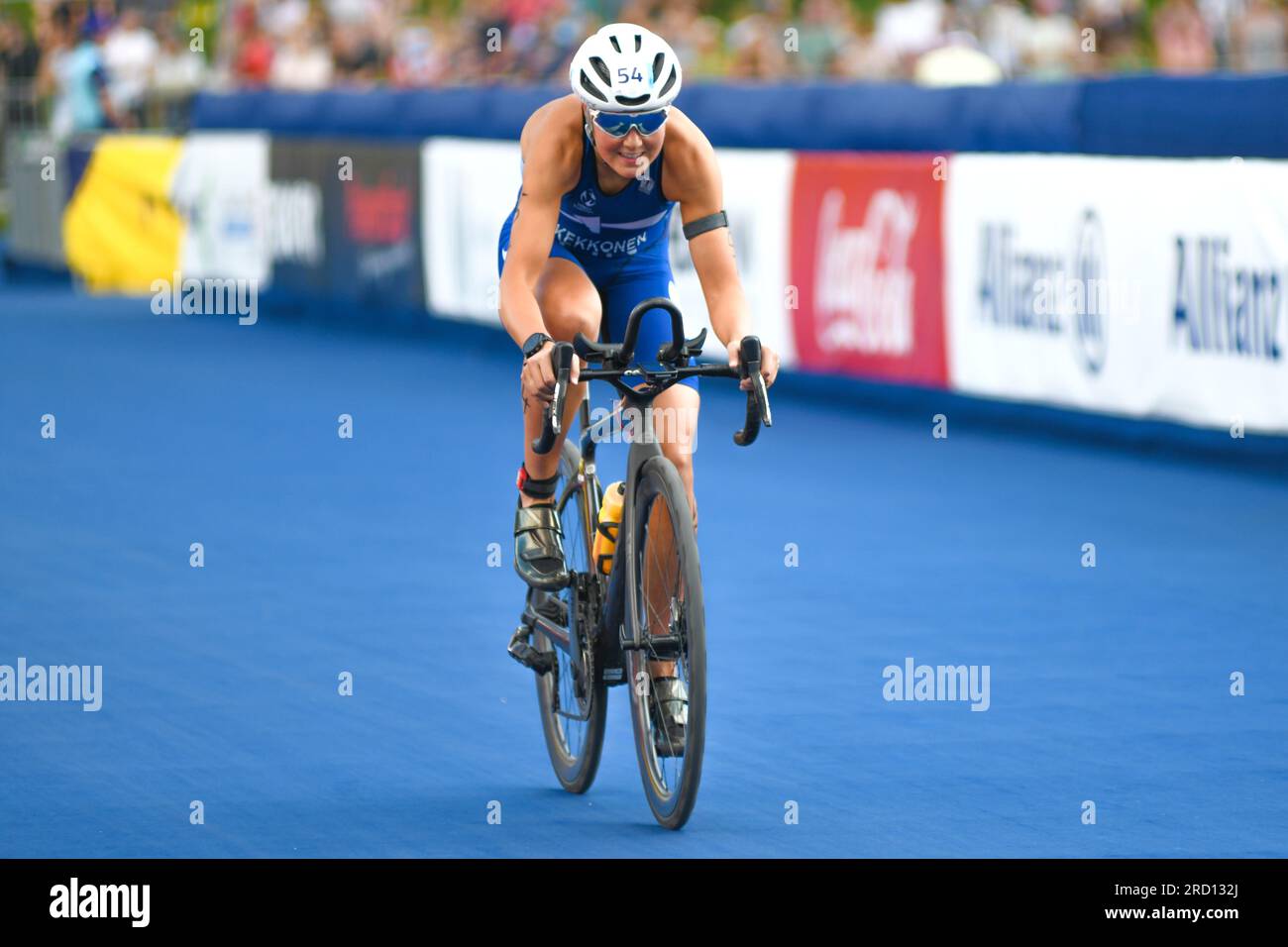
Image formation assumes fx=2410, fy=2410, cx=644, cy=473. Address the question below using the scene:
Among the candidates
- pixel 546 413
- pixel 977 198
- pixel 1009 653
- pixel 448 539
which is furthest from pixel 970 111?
pixel 546 413

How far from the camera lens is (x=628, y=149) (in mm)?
5703

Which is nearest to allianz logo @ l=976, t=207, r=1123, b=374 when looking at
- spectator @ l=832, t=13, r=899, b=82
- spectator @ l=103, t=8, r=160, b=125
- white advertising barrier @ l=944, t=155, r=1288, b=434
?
white advertising barrier @ l=944, t=155, r=1288, b=434

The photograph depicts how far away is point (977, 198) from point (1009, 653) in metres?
5.88

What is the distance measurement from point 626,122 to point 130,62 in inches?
883

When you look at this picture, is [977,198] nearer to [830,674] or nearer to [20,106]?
[830,674]

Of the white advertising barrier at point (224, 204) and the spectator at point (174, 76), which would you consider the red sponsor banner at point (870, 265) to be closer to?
the white advertising barrier at point (224, 204)

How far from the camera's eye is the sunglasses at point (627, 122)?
5617 mm

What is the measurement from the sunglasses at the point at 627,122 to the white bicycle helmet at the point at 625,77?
0.03 meters

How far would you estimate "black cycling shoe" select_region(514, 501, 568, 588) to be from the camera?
6141 mm

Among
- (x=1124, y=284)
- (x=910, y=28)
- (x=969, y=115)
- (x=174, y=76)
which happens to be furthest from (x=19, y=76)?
(x=1124, y=284)

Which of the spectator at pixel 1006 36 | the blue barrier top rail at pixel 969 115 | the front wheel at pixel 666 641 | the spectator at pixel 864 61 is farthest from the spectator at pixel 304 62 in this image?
the front wheel at pixel 666 641

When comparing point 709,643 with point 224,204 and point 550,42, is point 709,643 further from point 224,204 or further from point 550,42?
point 224,204

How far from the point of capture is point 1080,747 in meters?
6.52

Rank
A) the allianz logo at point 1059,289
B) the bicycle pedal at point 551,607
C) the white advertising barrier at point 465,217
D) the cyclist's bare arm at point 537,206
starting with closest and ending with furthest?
the cyclist's bare arm at point 537,206 < the bicycle pedal at point 551,607 < the allianz logo at point 1059,289 < the white advertising barrier at point 465,217
